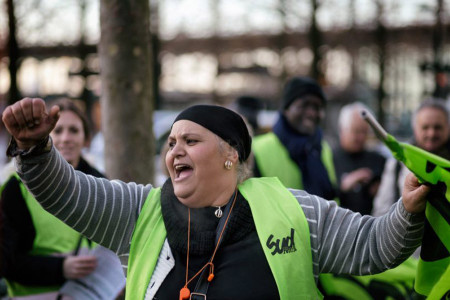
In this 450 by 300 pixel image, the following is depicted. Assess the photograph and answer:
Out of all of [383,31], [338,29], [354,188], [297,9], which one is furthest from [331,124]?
[354,188]

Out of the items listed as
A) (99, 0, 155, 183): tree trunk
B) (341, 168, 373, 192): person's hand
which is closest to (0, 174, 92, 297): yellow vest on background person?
(99, 0, 155, 183): tree trunk

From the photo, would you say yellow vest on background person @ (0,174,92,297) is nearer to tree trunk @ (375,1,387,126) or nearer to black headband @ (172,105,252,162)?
black headband @ (172,105,252,162)

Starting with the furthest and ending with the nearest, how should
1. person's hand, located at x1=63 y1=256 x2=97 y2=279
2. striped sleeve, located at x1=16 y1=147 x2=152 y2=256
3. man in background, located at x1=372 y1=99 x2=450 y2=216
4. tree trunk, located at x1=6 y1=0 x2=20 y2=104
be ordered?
tree trunk, located at x1=6 y1=0 x2=20 y2=104 < man in background, located at x1=372 y1=99 x2=450 y2=216 < person's hand, located at x1=63 y1=256 x2=97 y2=279 < striped sleeve, located at x1=16 y1=147 x2=152 y2=256

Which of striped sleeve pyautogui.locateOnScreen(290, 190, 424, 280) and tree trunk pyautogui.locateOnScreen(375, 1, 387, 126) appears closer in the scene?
striped sleeve pyautogui.locateOnScreen(290, 190, 424, 280)

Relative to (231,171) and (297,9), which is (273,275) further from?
(297,9)

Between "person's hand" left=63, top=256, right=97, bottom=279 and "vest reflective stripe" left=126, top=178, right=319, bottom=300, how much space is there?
97cm

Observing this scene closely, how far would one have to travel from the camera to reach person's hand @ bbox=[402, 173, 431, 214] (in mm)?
2268

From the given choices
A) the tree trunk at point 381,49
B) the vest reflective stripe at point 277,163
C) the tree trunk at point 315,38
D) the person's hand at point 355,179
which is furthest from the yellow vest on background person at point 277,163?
the tree trunk at point 381,49

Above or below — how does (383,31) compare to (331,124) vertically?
above

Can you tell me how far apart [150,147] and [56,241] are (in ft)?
2.76

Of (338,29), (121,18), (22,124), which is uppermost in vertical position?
(338,29)

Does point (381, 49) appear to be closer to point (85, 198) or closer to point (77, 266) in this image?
point (77, 266)

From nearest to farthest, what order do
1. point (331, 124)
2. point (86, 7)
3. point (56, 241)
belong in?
point (56, 241), point (86, 7), point (331, 124)

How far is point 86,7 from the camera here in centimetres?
1465
